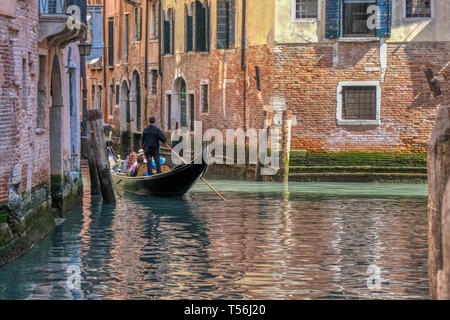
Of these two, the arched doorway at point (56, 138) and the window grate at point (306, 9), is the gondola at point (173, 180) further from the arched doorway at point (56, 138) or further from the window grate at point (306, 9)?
the window grate at point (306, 9)

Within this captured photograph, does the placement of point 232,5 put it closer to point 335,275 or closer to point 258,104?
point 258,104

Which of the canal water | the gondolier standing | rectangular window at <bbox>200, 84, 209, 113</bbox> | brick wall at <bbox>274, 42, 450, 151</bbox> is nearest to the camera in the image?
the canal water

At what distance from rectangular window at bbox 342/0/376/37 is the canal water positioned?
15.4 ft

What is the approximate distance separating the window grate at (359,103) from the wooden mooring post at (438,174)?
50.2 feet

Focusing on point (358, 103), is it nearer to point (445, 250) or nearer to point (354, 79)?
point (354, 79)

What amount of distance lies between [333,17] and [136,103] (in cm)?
1294

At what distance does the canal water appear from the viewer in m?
8.71

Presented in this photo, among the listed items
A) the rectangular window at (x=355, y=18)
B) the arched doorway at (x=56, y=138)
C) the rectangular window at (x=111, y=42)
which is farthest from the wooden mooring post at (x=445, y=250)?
the rectangular window at (x=111, y=42)

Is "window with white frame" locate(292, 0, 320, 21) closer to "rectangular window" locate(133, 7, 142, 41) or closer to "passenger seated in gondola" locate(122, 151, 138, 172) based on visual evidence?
"passenger seated in gondola" locate(122, 151, 138, 172)

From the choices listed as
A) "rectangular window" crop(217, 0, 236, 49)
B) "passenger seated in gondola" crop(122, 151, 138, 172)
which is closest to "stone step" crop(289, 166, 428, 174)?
"passenger seated in gondola" crop(122, 151, 138, 172)

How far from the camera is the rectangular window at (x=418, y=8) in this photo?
66.9 ft

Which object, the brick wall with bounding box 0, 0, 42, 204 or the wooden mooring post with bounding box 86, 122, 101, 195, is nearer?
the brick wall with bounding box 0, 0, 42, 204
